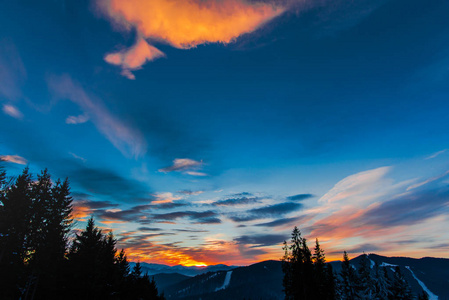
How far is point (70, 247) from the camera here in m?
33.0

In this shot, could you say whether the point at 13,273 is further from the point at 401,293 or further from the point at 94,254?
the point at 401,293

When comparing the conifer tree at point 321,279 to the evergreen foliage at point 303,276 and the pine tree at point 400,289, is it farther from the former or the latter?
the pine tree at point 400,289

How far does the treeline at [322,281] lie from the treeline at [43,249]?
94.7 feet

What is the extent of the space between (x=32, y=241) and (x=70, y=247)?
820cm

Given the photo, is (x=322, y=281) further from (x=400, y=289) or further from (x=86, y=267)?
(x=86, y=267)

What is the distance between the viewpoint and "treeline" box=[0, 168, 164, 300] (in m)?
24.0

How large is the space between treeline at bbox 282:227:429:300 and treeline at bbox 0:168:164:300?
28.8m

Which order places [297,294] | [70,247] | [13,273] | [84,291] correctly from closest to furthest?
[13,273]
[84,291]
[70,247]
[297,294]

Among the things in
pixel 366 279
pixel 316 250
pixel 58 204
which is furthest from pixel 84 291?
pixel 366 279

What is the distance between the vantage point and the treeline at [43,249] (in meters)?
24.0

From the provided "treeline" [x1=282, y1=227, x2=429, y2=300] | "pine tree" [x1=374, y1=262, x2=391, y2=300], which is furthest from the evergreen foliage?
"pine tree" [x1=374, y1=262, x2=391, y2=300]

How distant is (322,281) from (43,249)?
42727 millimetres

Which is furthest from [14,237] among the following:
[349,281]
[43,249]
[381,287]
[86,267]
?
[381,287]

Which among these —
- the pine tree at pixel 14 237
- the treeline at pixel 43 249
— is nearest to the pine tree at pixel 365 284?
the treeline at pixel 43 249
